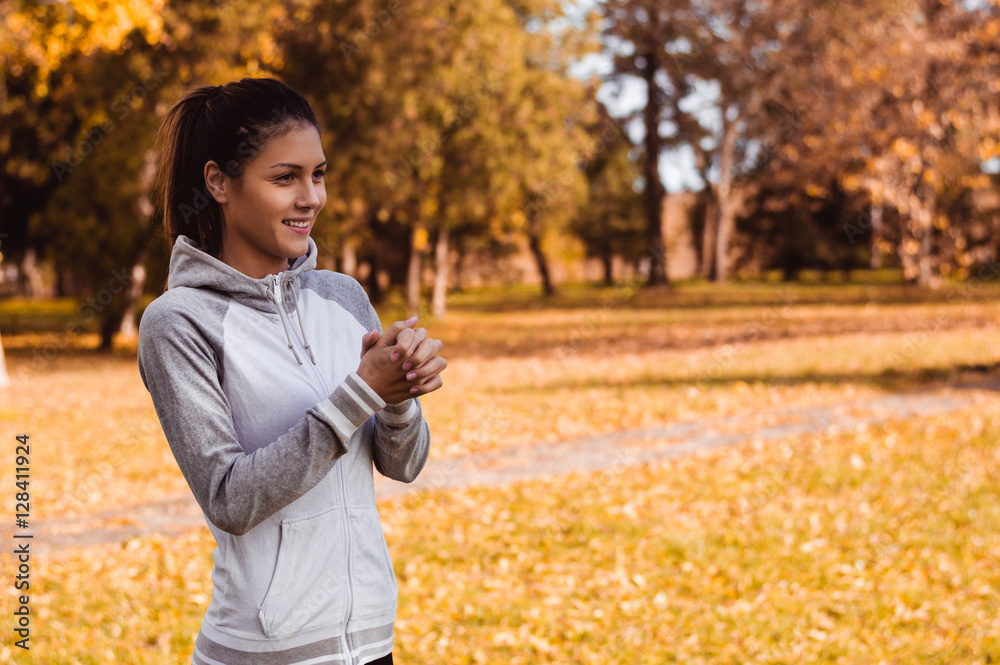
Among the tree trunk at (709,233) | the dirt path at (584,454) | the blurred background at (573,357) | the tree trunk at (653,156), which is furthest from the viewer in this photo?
the tree trunk at (709,233)

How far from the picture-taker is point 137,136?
1808 centimetres

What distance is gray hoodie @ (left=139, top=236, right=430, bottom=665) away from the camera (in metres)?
1.64

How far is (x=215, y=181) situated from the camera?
5.92 ft

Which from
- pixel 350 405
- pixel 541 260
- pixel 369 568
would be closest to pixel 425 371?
pixel 350 405

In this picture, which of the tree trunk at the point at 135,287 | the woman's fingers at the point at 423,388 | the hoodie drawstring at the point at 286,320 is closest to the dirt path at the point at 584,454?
the hoodie drawstring at the point at 286,320

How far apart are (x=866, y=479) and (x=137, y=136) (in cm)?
1612

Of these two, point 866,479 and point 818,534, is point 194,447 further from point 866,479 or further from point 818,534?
point 866,479

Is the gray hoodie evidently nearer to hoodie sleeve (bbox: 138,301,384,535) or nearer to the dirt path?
hoodie sleeve (bbox: 138,301,384,535)

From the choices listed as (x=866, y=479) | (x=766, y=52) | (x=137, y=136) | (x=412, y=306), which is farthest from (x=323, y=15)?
(x=866, y=479)

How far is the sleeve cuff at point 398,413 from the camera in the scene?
6.03 ft

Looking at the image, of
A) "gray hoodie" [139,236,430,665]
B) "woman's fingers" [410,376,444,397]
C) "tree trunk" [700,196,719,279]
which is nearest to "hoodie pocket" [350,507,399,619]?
"gray hoodie" [139,236,430,665]

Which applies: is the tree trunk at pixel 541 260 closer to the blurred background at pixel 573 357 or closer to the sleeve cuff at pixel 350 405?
the blurred background at pixel 573 357

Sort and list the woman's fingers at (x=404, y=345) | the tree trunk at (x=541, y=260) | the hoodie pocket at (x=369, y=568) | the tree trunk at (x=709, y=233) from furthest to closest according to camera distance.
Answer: the tree trunk at (x=709, y=233) → the tree trunk at (x=541, y=260) → the hoodie pocket at (x=369, y=568) → the woman's fingers at (x=404, y=345)

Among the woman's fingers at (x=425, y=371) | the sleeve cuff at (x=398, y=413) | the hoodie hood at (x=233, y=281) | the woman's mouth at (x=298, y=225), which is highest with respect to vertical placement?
the woman's mouth at (x=298, y=225)
